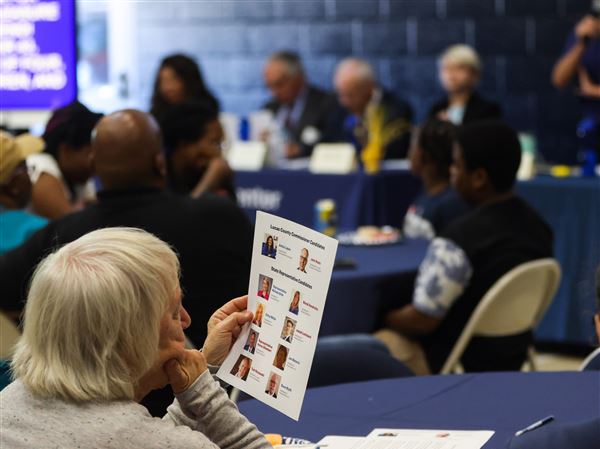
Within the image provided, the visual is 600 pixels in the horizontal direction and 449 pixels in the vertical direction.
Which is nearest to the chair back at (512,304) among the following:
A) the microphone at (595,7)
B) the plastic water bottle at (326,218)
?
the plastic water bottle at (326,218)

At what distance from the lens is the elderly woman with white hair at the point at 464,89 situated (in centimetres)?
762

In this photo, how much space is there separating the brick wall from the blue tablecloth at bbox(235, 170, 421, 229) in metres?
1.84

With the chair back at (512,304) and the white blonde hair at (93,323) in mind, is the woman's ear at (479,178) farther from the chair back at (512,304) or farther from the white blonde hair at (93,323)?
the white blonde hair at (93,323)

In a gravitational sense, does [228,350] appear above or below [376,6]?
below

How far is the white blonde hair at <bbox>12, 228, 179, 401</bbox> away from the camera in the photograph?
64.4 inches

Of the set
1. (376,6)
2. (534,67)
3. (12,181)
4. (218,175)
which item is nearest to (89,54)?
(376,6)

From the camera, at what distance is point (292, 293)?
183 centimetres

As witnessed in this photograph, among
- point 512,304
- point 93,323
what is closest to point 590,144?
point 512,304

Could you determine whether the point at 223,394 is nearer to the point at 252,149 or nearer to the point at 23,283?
the point at 23,283

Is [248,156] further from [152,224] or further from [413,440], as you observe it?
[413,440]

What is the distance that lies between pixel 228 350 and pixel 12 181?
2.07m

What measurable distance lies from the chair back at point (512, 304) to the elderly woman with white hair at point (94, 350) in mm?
2337

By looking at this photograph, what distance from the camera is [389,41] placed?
913 cm

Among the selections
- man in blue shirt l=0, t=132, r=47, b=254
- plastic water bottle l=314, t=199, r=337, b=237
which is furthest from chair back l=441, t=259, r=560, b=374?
man in blue shirt l=0, t=132, r=47, b=254
